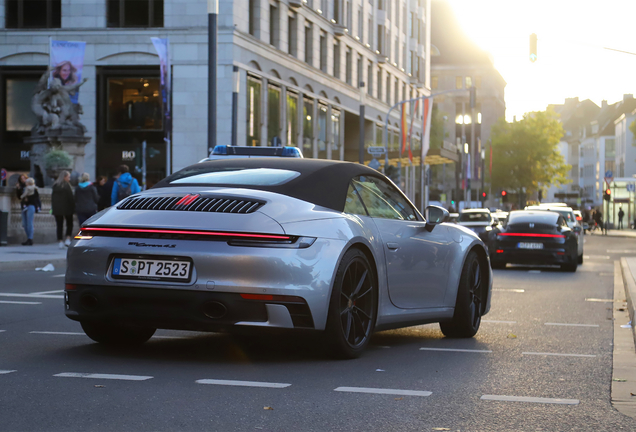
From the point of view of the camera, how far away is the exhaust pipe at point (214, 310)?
20.4 feet

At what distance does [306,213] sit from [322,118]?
48.7 m

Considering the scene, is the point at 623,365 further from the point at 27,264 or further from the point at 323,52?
the point at 323,52

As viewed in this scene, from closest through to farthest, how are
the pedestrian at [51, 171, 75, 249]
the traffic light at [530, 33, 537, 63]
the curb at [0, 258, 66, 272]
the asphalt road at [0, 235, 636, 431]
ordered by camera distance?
the asphalt road at [0, 235, 636, 431]
the curb at [0, 258, 66, 272]
the pedestrian at [51, 171, 75, 249]
the traffic light at [530, 33, 537, 63]

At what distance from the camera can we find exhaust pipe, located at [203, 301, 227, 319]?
245 inches

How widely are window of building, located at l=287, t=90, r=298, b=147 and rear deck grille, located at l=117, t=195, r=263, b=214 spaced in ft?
139

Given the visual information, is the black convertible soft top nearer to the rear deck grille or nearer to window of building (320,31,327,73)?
the rear deck grille

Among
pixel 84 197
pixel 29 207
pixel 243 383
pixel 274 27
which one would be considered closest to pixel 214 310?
pixel 243 383

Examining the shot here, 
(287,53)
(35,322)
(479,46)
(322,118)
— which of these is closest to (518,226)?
(35,322)

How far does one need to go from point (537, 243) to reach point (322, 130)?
3396 centimetres

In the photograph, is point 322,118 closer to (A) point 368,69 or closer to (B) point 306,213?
(A) point 368,69

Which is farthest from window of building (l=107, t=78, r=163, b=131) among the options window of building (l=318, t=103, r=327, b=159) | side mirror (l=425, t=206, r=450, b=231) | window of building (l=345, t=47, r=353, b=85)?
side mirror (l=425, t=206, r=450, b=231)

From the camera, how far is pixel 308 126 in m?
52.2

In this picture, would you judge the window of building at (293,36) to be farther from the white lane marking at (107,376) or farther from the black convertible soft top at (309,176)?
the white lane marking at (107,376)

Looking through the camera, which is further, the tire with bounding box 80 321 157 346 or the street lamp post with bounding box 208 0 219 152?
the street lamp post with bounding box 208 0 219 152
